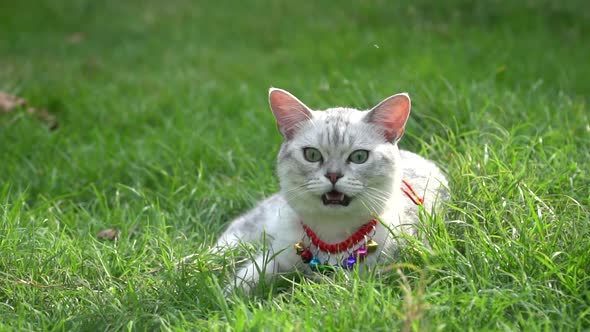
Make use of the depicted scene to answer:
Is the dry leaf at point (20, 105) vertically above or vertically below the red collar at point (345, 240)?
below

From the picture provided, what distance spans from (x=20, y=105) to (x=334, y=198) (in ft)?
12.1

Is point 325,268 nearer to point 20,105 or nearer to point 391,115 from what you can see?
point 391,115

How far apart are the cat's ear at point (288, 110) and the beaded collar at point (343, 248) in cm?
47

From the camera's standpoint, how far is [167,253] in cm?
337

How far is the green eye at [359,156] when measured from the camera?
3043 millimetres

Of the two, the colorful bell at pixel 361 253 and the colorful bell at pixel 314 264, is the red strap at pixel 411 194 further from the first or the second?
the colorful bell at pixel 314 264

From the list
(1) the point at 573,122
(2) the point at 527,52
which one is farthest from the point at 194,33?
(1) the point at 573,122

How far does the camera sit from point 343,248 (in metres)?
3.08

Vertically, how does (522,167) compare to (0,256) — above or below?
above

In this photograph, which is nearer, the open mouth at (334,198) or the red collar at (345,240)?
the open mouth at (334,198)

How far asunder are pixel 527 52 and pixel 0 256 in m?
5.11

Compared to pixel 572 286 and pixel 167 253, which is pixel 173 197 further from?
pixel 572 286

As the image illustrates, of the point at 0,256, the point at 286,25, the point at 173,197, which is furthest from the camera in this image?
the point at 286,25

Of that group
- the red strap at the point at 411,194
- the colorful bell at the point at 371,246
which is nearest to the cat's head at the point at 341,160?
the colorful bell at the point at 371,246
